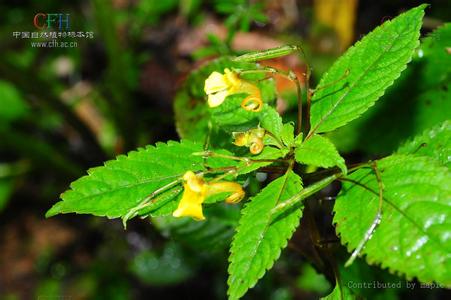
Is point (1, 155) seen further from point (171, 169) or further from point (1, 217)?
point (171, 169)

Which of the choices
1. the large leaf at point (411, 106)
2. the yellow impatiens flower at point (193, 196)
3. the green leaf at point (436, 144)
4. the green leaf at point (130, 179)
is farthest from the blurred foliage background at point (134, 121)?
the yellow impatiens flower at point (193, 196)

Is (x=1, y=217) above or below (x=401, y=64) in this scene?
below

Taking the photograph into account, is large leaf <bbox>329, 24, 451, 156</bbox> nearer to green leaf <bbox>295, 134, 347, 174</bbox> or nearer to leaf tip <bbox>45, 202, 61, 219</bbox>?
green leaf <bbox>295, 134, 347, 174</bbox>

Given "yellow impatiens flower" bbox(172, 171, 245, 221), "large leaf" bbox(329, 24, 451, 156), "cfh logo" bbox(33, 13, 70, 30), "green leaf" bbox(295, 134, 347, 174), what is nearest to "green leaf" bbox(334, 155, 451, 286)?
"green leaf" bbox(295, 134, 347, 174)

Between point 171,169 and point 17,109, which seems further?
point 17,109

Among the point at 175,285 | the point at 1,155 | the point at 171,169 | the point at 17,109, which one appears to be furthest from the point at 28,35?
the point at 171,169

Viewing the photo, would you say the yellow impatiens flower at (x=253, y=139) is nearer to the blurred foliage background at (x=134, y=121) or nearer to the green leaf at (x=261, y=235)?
the green leaf at (x=261, y=235)

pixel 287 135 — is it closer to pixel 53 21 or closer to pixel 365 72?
pixel 365 72
